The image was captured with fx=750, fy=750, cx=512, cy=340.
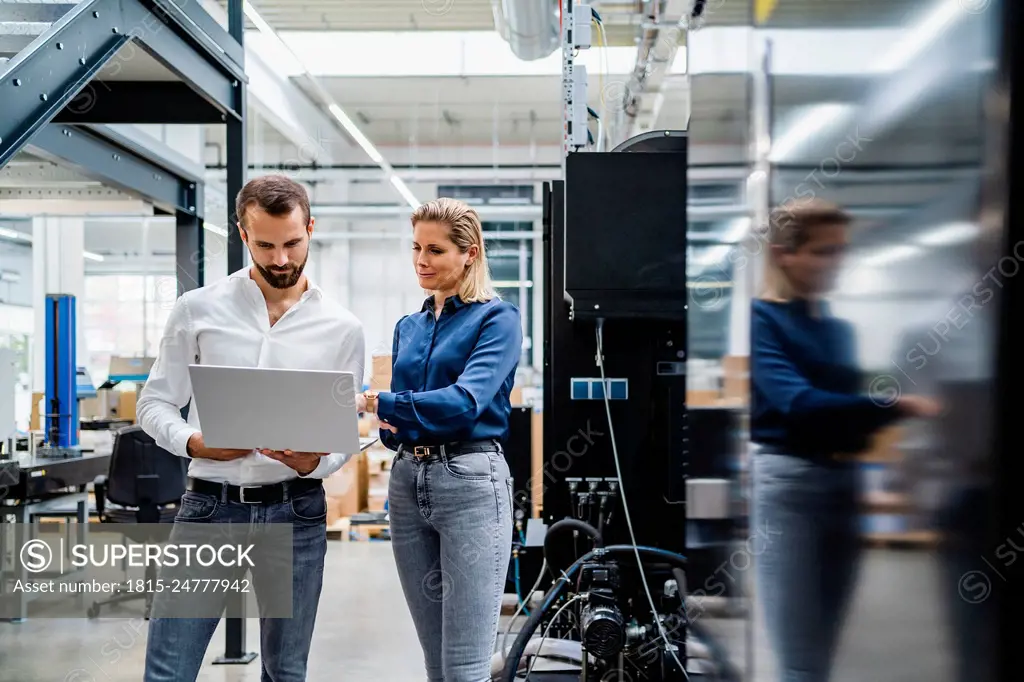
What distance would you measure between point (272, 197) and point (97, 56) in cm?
84

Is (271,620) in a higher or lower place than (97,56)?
lower

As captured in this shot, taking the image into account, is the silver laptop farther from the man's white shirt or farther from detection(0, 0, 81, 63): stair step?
detection(0, 0, 81, 63): stair step

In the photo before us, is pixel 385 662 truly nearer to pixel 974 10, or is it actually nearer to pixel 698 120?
pixel 698 120

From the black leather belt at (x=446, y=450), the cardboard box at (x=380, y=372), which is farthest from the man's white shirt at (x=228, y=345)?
the cardboard box at (x=380, y=372)

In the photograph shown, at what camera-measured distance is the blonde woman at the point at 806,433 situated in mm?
509

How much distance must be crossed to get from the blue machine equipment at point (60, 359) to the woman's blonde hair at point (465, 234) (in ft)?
11.0

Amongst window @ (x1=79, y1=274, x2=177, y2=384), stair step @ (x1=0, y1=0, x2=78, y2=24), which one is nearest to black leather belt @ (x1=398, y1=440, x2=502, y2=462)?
stair step @ (x1=0, y1=0, x2=78, y2=24)

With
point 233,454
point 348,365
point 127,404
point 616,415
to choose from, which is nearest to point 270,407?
point 233,454

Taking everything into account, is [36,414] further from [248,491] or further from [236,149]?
[248,491]

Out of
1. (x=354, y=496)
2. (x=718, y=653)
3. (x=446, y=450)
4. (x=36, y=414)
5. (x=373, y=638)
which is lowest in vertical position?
(x=373, y=638)

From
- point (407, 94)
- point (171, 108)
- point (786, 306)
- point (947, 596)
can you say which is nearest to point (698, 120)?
point (786, 306)

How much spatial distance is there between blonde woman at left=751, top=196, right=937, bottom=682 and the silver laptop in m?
1.04

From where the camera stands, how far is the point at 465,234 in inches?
68.6

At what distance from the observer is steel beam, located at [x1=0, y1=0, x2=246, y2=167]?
1703 mm
